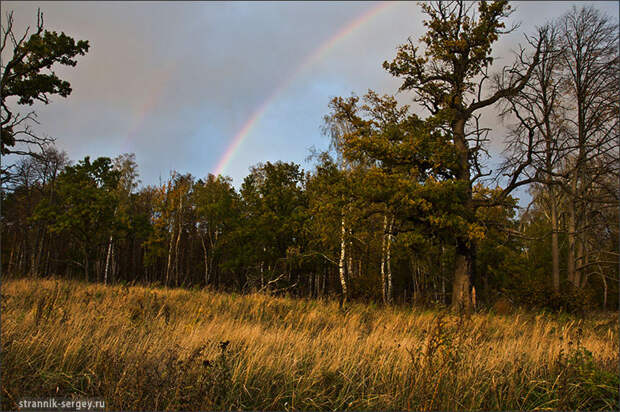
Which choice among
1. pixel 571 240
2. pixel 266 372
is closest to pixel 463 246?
pixel 571 240

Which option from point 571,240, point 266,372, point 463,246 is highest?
point 571,240

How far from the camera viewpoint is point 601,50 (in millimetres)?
15781

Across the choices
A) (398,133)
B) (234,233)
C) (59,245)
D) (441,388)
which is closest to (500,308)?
(398,133)

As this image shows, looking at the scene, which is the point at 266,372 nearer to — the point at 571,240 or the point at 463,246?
the point at 463,246

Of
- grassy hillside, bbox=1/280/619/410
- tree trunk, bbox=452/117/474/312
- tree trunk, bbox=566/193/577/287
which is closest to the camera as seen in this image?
grassy hillside, bbox=1/280/619/410

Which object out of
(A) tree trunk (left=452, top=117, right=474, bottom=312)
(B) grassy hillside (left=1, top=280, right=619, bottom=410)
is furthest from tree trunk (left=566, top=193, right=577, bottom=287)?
(B) grassy hillside (left=1, top=280, right=619, bottom=410)

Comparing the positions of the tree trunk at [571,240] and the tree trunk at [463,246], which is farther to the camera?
the tree trunk at [571,240]

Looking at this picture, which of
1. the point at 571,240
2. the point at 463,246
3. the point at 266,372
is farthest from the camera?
the point at 571,240

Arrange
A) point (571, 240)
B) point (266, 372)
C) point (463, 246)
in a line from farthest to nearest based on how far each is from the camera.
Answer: point (571, 240), point (463, 246), point (266, 372)

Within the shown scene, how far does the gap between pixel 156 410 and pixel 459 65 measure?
54.7 ft

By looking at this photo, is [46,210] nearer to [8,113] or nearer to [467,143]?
[8,113]

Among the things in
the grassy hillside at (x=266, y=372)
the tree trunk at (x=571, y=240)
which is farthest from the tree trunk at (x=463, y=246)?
the grassy hillside at (x=266, y=372)

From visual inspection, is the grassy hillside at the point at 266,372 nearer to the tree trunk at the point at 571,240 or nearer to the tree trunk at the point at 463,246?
the tree trunk at the point at 463,246

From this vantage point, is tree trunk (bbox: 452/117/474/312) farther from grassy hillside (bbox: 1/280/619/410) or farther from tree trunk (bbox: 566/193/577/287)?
grassy hillside (bbox: 1/280/619/410)
